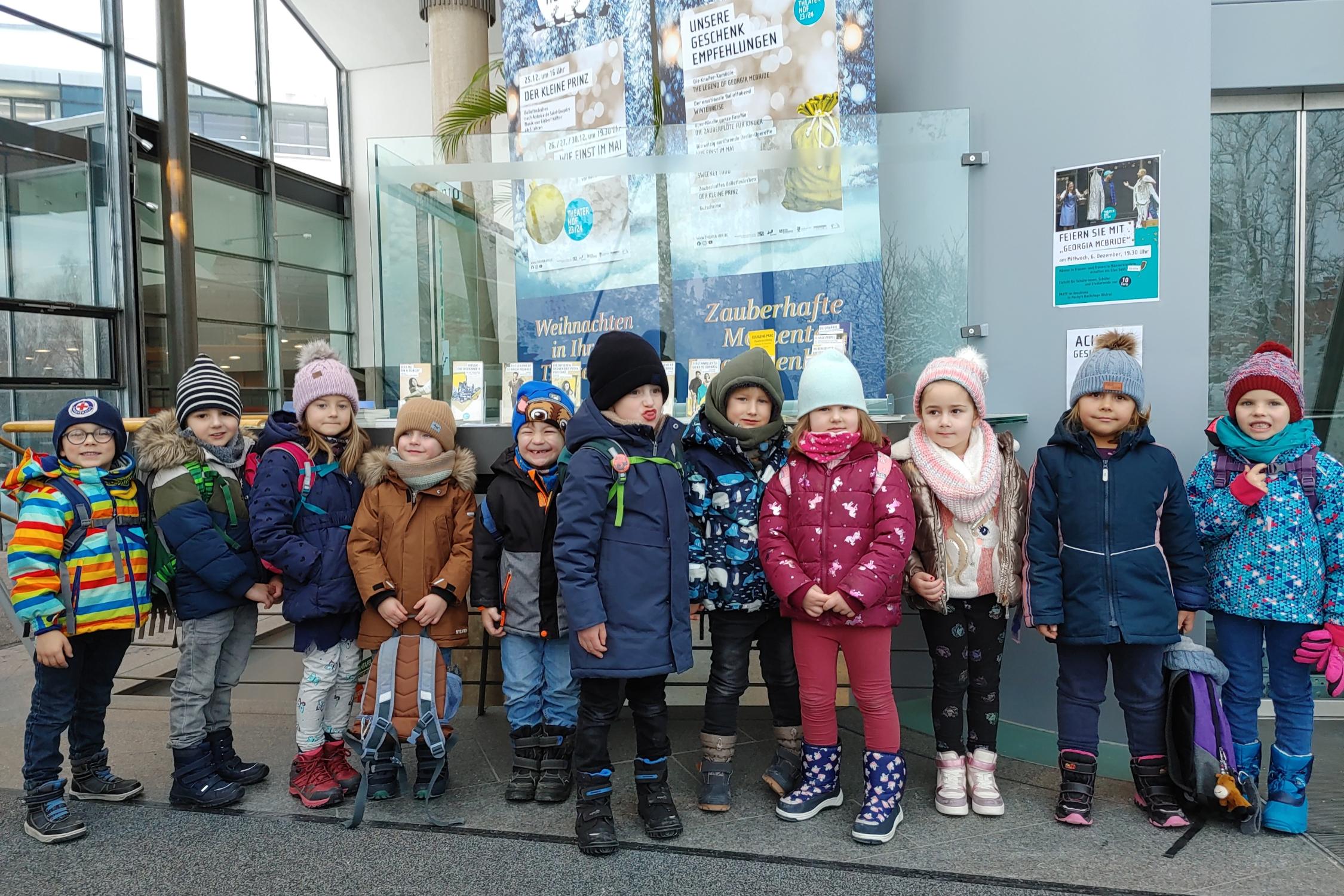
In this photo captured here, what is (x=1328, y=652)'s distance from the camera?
277cm

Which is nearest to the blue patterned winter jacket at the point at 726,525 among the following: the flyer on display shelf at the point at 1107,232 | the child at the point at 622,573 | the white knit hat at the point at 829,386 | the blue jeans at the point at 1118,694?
the child at the point at 622,573

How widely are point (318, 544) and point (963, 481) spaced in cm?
230

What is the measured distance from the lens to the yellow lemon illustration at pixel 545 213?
428 cm

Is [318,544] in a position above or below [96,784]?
above

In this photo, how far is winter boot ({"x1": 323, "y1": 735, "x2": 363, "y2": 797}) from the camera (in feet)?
10.7

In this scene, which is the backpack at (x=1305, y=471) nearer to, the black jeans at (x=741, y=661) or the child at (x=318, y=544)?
the black jeans at (x=741, y=661)

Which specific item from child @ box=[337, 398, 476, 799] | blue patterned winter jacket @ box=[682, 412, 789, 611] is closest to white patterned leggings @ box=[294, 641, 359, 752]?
child @ box=[337, 398, 476, 799]

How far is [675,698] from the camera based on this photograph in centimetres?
433

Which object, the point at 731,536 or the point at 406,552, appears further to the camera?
the point at 406,552

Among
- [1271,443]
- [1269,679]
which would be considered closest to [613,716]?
[1269,679]

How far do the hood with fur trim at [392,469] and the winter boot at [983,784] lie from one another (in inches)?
82.8

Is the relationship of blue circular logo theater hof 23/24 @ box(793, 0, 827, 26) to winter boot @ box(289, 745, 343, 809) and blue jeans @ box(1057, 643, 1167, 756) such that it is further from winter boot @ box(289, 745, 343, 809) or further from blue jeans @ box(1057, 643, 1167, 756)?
winter boot @ box(289, 745, 343, 809)

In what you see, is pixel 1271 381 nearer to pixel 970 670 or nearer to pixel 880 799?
pixel 970 670

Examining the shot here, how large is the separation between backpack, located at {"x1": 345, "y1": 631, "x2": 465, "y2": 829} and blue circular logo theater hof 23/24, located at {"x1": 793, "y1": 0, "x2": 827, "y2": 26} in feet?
10.1
